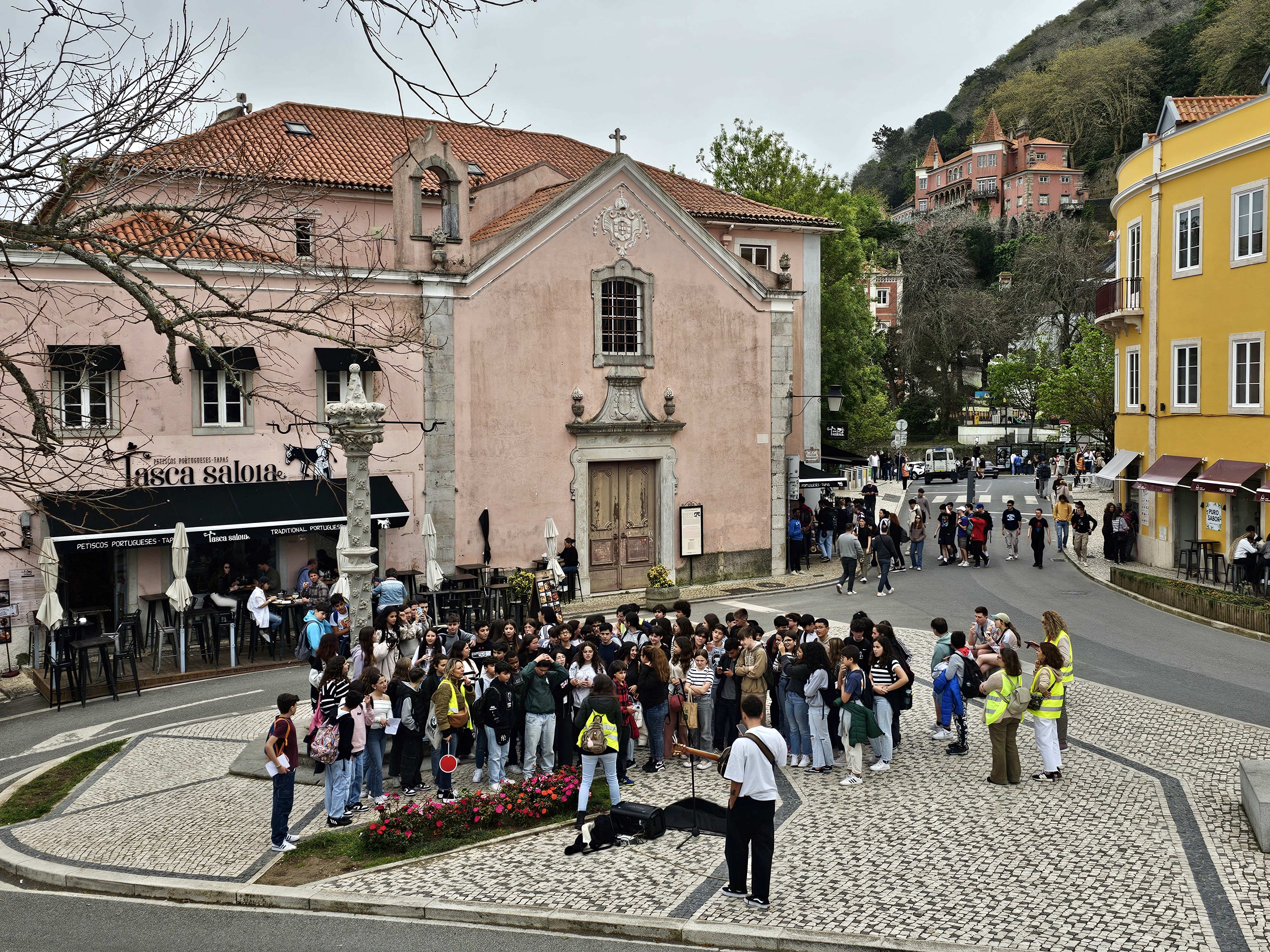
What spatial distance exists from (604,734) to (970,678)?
5383mm

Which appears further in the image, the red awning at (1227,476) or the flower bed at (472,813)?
the red awning at (1227,476)

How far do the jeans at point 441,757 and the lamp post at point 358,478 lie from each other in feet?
9.21

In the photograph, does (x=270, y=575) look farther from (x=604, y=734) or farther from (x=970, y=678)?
(x=970, y=678)

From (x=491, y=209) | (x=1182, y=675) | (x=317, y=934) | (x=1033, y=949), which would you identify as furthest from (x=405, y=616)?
(x=491, y=209)

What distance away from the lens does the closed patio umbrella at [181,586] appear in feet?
60.5

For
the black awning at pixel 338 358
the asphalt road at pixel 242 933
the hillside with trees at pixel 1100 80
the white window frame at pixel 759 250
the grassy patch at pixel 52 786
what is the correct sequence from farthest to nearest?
the hillside with trees at pixel 1100 80
the white window frame at pixel 759 250
the black awning at pixel 338 358
the grassy patch at pixel 52 786
the asphalt road at pixel 242 933

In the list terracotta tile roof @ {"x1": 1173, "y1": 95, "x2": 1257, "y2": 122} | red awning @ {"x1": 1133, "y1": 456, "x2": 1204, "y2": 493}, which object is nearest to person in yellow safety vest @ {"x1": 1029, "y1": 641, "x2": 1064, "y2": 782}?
red awning @ {"x1": 1133, "y1": 456, "x2": 1204, "y2": 493}

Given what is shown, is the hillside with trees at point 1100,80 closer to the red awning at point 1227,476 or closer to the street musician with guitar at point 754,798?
the red awning at point 1227,476

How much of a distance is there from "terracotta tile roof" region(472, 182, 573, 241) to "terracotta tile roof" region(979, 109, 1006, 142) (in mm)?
89545

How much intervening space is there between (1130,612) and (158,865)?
2067 cm

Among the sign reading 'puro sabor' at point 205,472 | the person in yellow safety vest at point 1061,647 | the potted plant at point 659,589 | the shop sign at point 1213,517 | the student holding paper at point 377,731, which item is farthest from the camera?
the shop sign at point 1213,517

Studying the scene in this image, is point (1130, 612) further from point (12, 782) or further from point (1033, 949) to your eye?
point (12, 782)

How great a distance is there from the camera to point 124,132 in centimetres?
791

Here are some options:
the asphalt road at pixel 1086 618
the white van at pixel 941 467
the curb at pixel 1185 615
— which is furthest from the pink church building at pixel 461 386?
the white van at pixel 941 467
